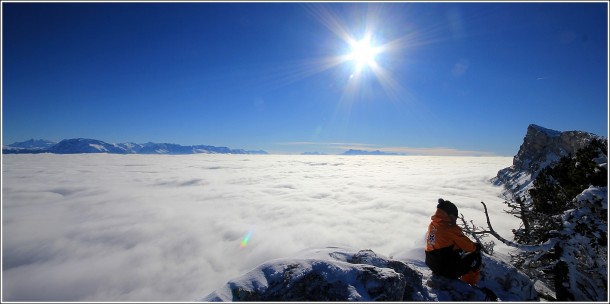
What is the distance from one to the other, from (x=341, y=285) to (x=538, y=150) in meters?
33.3

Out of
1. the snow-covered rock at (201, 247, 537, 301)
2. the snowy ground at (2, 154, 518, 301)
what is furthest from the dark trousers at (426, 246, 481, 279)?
the snowy ground at (2, 154, 518, 301)

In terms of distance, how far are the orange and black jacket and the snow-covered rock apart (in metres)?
0.30

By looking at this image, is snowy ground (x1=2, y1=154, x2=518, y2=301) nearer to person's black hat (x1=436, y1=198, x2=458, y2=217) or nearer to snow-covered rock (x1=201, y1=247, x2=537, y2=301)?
snow-covered rock (x1=201, y1=247, x2=537, y2=301)

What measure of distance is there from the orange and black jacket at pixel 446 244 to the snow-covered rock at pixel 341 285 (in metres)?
0.30

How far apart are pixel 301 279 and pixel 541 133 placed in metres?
34.1

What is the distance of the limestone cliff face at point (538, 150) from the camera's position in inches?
912

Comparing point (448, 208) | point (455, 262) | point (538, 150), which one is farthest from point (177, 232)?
point (538, 150)

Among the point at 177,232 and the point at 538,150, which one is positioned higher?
the point at 538,150

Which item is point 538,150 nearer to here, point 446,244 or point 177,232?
point 446,244

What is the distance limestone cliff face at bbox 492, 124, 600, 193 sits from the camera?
76.0ft

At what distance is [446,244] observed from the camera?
18.8ft

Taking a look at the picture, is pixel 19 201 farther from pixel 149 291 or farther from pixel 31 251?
pixel 149 291

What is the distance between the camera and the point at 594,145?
33.4 ft

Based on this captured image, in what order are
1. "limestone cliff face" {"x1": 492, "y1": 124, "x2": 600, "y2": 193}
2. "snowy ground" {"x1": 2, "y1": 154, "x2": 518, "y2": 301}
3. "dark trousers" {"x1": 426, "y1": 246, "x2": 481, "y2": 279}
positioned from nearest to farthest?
"dark trousers" {"x1": 426, "y1": 246, "x2": 481, "y2": 279} < "snowy ground" {"x1": 2, "y1": 154, "x2": 518, "y2": 301} < "limestone cliff face" {"x1": 492, "y1": 124, "x2": 600, "y2": 193}
